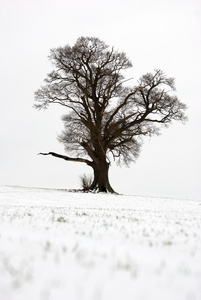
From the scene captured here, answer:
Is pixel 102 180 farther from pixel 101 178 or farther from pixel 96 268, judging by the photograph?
pixel 96 268

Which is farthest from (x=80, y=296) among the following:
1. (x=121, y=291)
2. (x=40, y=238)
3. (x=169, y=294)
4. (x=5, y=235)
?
(x=5, y=235)

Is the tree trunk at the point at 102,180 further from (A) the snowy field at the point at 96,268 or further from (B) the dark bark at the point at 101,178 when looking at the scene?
(A) the snowy field at the point at 96,268

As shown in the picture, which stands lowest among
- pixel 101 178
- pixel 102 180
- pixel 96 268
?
pixel 96 268

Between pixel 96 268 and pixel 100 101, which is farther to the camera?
pixel 100 101

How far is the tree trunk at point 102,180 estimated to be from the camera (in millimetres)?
25359

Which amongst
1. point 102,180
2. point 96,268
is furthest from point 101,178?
point 96,268

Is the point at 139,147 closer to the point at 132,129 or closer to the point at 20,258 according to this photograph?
the point at 132,129

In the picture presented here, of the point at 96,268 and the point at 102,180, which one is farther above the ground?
the point at 102,180

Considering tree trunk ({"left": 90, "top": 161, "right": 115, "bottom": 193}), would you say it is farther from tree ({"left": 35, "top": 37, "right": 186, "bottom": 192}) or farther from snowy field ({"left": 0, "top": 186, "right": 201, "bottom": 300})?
snowy field ({"left": 0, "top": 186, "right": 201, "bottom": 300})

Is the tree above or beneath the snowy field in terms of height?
above

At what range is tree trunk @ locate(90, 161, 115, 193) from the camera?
25359 mm

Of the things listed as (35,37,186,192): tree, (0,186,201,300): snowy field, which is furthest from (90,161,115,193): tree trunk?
(0,186,201,300): snowy field

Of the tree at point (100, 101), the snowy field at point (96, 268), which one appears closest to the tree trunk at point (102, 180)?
the tree at point (100, 101)

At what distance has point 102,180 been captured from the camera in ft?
83.9
